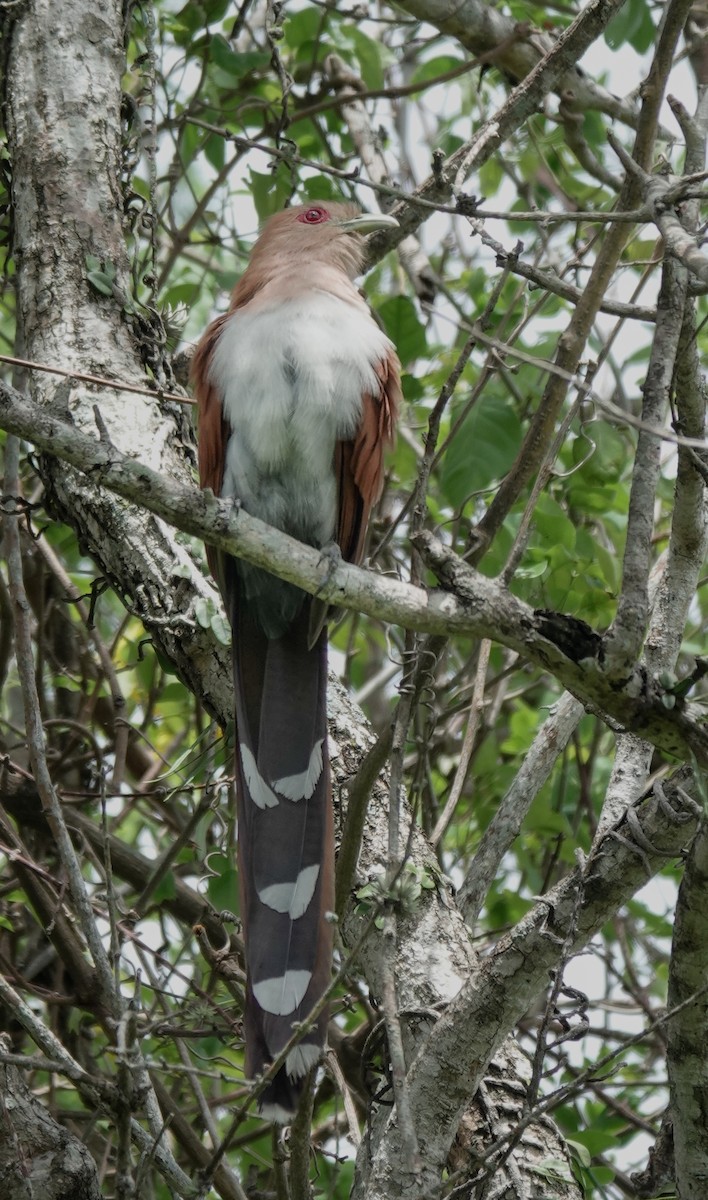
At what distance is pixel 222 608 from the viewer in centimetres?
335

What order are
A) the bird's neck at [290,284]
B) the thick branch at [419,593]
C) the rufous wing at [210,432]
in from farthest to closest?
the bird's neck at [290,284], the rufous wing at [210,432], the thick branch at [419,593]

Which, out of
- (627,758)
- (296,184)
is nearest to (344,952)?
(627,758)

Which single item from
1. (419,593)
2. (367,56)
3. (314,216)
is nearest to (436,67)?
(367,56)

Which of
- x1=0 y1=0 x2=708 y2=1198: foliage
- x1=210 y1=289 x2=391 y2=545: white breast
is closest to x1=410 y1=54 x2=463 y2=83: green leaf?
x1=0 y1=0 x2=708 y2=1198: foliage

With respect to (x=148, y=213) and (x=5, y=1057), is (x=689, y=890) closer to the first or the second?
(x=5, y=1057)

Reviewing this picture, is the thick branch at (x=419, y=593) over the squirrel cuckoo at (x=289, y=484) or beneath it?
beneath

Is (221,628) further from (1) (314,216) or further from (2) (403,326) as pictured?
(1) (314,216)

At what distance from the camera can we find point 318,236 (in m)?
4.12

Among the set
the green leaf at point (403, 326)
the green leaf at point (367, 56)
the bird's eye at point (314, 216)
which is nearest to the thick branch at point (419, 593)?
the green leaf at point (403, 326)

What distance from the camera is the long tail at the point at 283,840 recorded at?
269 centimetres

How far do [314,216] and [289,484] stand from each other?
3.69 feet

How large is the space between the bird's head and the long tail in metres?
1.22

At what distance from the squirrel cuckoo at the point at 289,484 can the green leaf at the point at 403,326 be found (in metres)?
0.30

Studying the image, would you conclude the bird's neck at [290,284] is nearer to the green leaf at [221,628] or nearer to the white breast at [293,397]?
the white breast at [293,397]
